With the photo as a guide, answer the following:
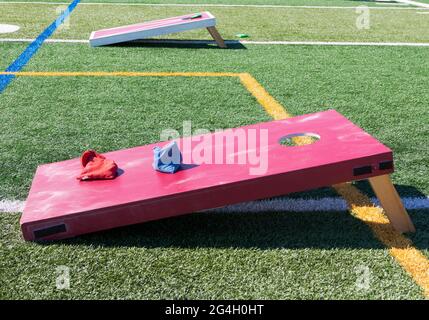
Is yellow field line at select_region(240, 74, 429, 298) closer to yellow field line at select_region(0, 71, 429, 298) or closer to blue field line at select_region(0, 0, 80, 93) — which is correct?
yellow field line at select_region(0, 71, 429, 298)

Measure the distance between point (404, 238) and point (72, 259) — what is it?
5.41ft

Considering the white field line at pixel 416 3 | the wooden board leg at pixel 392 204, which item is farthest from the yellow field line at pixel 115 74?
the white field line at pixel 416 3

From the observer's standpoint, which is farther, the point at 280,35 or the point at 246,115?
the point at 280,35

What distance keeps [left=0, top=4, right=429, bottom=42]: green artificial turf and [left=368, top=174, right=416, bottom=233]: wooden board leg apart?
5527 millimetres

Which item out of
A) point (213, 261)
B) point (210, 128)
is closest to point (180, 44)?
point (210, 128)

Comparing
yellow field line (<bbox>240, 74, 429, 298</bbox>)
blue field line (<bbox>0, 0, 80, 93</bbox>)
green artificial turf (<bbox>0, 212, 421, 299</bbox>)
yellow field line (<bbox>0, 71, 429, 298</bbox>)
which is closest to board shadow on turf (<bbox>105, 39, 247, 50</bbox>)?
blue field line (<bbox>0, 0, 80, 93</bbox>)

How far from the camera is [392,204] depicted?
9.23 feet

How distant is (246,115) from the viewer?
187 inches

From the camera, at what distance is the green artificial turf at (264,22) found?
8281 mm

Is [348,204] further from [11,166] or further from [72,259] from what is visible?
[11,166]

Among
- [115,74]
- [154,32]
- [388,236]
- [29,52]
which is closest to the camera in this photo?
[388,236]

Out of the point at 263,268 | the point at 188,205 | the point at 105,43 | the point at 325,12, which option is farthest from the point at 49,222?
the point at 325,12

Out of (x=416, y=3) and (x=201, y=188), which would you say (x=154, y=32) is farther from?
(x=416, y=3)

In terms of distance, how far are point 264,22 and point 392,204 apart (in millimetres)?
7248
